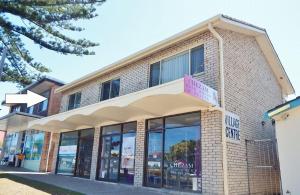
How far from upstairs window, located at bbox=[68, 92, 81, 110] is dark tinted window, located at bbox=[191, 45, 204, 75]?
8.63 metres

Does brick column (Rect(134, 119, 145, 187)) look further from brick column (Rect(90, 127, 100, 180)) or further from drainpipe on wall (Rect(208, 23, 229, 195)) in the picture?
drainpipe on wall (Rect(208, 23, 229, 195))

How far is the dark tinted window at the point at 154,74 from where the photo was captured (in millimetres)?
11688

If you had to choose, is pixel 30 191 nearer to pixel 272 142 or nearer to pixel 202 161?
pixel 202 161

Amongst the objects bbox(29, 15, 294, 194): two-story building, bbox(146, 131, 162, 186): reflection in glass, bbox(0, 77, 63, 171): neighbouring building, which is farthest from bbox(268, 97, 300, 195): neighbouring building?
bbox(0, 77, 63, 171): neighbouring building

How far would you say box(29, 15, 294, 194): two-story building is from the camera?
342 inches

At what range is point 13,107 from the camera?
96.8 feet

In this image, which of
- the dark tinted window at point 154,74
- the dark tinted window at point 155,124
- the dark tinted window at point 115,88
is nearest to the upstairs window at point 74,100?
the dark tinted window at point 115,88

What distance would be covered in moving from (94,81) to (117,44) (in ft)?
8.07

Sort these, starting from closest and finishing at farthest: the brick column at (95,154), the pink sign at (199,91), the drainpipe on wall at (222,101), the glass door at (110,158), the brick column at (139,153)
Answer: the pink sign at (199,91) < the drainpipe on wall at (222,101) < the brick column at (139,153) < the glass door at (110,158) < the brick column at (95,154)

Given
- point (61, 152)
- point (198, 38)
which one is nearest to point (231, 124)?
point (198, 38)

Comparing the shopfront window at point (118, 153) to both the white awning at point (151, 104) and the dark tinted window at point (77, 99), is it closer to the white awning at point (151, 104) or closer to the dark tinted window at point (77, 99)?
the white awning at point (151, 104)

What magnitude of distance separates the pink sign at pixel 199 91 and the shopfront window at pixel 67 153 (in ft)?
31.9

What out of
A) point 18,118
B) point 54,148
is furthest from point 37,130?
point 54,148

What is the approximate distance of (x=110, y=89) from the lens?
46.3 feet
